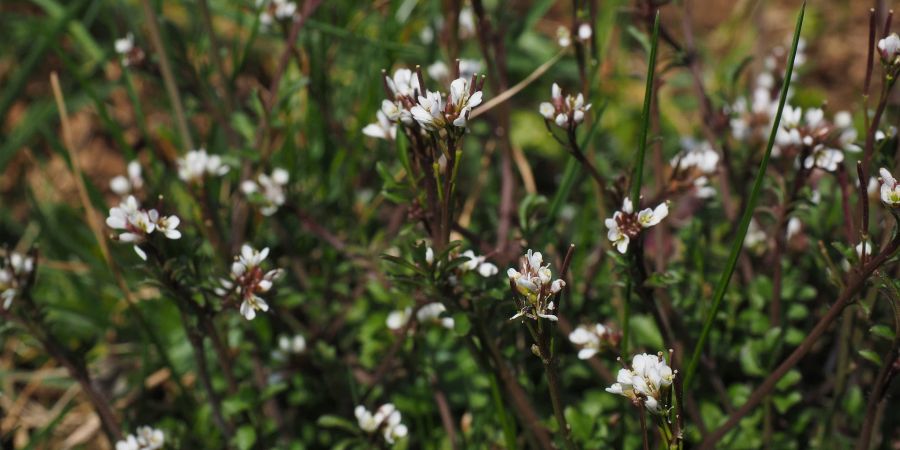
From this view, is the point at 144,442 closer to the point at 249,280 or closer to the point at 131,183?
the point at 249,280

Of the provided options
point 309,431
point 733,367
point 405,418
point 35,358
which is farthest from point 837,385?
point 35,358

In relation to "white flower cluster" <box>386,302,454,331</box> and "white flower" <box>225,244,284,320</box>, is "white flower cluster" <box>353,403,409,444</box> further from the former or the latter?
"white flower" <box>225,244,284,320</box>

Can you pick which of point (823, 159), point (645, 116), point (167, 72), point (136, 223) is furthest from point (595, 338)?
point (167, 72)

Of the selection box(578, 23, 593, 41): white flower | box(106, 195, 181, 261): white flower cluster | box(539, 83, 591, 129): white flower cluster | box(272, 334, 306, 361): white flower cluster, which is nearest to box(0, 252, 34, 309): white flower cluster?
box(106, 195, 181, 261): white flower cluster

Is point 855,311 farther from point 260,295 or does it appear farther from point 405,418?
point 260,295

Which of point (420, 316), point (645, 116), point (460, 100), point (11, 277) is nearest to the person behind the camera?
point (460, 100)

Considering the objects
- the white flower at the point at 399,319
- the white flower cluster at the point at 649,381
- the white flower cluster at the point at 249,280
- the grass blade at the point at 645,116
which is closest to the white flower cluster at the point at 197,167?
the white flower cluster at the point at 249,280
